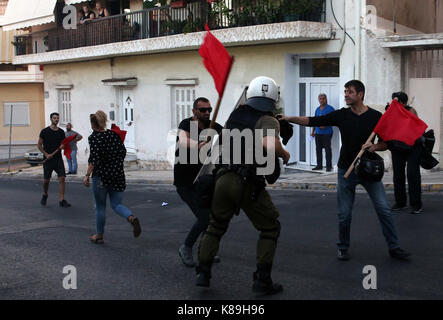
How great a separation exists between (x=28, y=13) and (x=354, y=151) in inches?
849

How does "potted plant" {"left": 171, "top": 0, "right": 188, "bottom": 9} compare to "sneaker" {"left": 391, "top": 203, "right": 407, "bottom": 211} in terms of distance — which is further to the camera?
"potted plant" {"left": 171, "top": 0, "right": 188, "bottom": 9}

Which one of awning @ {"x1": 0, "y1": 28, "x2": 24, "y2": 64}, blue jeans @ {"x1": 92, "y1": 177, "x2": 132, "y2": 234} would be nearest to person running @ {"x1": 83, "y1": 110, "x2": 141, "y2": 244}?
blue jeans @ {"x1": 92, "y1": 177, "x2": 132, "y2": 234}

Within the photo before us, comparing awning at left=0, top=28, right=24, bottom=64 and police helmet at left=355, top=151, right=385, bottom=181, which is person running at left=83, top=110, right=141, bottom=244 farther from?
awning at left=0, top=28, right=24, bottom=64

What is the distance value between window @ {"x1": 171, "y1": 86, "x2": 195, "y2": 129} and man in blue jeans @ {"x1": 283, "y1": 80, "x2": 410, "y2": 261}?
12287 millimetres

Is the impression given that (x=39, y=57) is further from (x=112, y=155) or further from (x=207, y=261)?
(x=207, y=261)

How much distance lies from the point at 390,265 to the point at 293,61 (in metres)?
10.0

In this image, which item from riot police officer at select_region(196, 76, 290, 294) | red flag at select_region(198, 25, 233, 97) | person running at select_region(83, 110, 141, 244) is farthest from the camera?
person running at select_region(83, 110, 141, 244)

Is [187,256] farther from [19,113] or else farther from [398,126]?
[19,113]

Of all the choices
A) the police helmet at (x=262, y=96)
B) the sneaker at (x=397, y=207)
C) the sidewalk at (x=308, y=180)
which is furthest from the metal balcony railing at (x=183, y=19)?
the police helmet at (x=262, y=96)

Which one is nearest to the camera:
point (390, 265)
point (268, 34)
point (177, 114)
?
point (390, 265)

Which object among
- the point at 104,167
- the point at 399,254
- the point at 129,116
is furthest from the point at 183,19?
the point at 399,254

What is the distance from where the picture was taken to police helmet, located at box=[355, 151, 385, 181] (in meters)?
6.52

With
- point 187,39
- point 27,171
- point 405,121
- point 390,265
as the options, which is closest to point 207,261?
point 390,265
